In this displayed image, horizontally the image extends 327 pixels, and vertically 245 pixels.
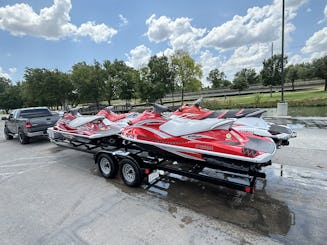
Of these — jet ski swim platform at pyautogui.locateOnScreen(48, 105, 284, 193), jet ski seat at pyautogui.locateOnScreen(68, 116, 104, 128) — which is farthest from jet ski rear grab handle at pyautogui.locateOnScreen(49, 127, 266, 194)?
jet ski seat at pyautogui.locateOnScreen(68, 116, 104, 128)

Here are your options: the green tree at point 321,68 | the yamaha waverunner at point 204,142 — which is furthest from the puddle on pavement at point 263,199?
the green tree at point 321,68

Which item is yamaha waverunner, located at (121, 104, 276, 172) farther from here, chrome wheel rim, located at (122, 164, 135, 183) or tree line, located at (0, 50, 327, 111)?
tree line, located at (0, 50, 327, 111)

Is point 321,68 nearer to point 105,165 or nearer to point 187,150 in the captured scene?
point 187,150

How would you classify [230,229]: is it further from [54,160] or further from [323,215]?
[54,160]

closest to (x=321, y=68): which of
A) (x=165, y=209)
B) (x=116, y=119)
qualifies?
(x=116, y=119)

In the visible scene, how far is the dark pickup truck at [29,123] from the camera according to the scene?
333 inches

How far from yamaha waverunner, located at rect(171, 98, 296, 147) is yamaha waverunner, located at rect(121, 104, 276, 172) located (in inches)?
16.6

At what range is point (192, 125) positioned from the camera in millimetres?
3582

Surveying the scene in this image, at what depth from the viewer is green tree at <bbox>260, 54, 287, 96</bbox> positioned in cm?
2931

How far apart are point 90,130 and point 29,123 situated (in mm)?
4535

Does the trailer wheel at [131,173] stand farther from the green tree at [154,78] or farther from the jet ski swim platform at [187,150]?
the green tree at [154,78]

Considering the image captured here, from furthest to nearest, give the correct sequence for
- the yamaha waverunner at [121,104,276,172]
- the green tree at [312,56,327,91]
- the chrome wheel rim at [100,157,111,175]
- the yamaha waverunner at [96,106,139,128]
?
1. the green tree at [312,56,327,91]
2. the yamaha waverunner at [96,106,139,128]
3. the chrome wheel rim at [100,157,111,175]
4. the yamaha waverunner at [121,104,276,172]

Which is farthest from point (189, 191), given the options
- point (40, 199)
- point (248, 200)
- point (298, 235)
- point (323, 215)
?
point (40, 199)

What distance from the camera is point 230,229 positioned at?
271cm
